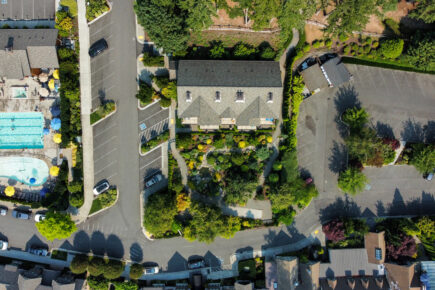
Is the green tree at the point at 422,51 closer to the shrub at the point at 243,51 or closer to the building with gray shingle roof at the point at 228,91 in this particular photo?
the building with gray shingle roof at the point at 228,91

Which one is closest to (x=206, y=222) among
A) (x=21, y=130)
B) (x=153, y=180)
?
(x=153, y=180)

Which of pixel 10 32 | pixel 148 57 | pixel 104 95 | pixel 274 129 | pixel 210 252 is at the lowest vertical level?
pixel 210 252

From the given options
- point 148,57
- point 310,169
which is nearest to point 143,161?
point 148,57

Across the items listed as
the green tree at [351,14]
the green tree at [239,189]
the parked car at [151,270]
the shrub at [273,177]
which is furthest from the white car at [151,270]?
the green tree at [351,14]

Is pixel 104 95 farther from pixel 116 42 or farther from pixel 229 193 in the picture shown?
pixel 229 193

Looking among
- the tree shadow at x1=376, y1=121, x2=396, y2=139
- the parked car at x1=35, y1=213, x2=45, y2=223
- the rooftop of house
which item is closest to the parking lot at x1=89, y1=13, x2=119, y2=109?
the rooftop of house

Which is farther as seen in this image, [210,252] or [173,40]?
[210,252]

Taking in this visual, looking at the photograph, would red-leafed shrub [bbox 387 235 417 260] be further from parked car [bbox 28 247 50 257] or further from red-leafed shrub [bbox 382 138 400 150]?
parked car [bbox 28 247 50 257]

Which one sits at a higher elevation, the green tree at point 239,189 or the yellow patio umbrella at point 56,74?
the yellow patio umbrella at point 56,74
